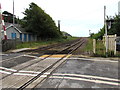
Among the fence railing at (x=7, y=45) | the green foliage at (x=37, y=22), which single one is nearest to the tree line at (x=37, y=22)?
the green foliage at (x=37, y=22)

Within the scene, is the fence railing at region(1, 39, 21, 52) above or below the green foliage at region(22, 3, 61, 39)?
below

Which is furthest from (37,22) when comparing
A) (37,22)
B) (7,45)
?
(7,45)

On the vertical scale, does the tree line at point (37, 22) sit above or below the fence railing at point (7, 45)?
above

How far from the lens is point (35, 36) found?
40.4 m

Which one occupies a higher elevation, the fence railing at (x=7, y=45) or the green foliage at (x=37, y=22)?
the green foliage at (x=37, y=22)

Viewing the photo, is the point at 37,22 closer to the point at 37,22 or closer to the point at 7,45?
the point at 37,22

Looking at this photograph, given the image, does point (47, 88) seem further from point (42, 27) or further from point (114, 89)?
point (42, 27)

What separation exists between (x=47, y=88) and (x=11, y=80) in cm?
170

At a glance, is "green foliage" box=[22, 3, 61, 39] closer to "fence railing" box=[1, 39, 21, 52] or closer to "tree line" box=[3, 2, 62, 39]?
"tree line" box=[3, 2, 62, 39]

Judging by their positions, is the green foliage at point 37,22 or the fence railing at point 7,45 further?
the green foliage at point 37,22

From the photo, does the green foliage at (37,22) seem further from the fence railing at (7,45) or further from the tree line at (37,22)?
the fence railing at (7,45)

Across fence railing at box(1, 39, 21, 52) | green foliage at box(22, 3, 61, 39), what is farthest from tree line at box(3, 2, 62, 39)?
fence railing at box(1, 39, 21, 52)

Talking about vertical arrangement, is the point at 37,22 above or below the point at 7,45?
above

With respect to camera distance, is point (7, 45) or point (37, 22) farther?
point (37, 22)
